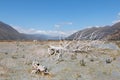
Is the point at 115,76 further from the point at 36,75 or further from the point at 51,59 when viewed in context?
the point at 51,59

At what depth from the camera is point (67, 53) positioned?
35.5 m

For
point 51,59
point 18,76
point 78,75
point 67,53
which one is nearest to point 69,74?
point 78,75

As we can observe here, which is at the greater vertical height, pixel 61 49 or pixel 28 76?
pixel 61 49

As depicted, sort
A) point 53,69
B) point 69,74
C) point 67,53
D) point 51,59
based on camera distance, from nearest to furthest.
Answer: point 69,74, point 53,69, point 51,59, point 67,53

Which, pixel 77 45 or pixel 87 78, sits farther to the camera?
pixel 77 45

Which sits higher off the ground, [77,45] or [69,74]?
[77,45]

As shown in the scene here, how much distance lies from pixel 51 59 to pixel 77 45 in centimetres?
377

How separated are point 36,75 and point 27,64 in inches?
223

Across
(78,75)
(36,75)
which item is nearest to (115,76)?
(78,75)

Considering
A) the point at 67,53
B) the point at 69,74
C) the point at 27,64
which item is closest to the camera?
the point at 69,74

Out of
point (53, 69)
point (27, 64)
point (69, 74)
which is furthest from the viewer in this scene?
point (27, 64)

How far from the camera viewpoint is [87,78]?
68.3 feet

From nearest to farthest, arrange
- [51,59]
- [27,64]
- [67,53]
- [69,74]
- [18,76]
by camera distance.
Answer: [18,76] < [69,74] < [27,64] < [51,59] < [67,53]

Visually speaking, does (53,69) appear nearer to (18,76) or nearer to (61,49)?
(18,76)
